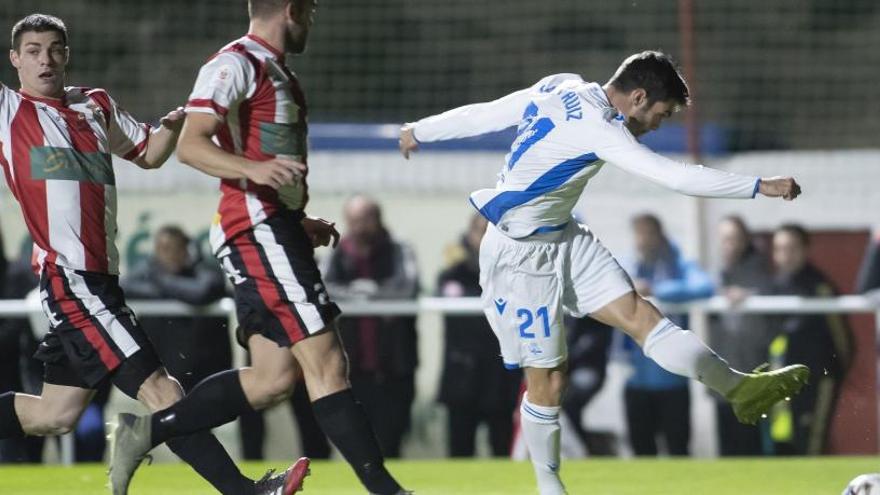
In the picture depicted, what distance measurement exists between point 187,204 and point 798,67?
811 cm

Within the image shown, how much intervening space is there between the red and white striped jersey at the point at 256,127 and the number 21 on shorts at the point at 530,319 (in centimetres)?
107

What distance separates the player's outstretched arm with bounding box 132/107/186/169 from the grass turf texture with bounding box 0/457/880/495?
181 centimetres

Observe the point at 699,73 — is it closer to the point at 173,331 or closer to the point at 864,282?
the point at 864,282

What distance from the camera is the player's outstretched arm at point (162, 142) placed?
6.56m

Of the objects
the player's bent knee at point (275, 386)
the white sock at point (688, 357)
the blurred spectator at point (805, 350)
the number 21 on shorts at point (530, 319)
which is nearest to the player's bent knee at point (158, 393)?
the player's bent knee at point (275, 386)

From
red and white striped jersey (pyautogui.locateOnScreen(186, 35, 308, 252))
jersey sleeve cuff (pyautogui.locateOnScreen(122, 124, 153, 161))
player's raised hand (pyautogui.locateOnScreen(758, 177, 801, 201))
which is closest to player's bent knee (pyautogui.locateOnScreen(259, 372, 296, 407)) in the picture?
red and white striped jersey (pyautogui.locateOnScreen(186, 35, 308, 252))

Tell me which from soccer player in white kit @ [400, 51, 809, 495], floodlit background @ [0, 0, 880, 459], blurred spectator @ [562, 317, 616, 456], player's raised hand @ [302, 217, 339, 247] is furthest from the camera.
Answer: floodlit background @ [0, 0, 880, 459]

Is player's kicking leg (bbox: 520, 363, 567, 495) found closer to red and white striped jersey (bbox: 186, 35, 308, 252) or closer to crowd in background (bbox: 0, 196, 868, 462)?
red and white striped jersey (bbox: 186, 35, 308, 252)

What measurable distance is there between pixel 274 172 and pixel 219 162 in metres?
0.20

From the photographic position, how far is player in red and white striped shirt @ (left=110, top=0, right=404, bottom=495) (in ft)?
18.9

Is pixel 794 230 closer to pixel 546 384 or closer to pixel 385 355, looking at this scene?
pixel 385 355

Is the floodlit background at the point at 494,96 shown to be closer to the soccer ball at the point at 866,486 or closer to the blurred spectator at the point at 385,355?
the blurred spectator at the point at 385,355

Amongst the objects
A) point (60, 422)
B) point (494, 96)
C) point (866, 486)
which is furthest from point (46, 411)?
point (494, 96)

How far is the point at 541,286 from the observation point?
6.54m
